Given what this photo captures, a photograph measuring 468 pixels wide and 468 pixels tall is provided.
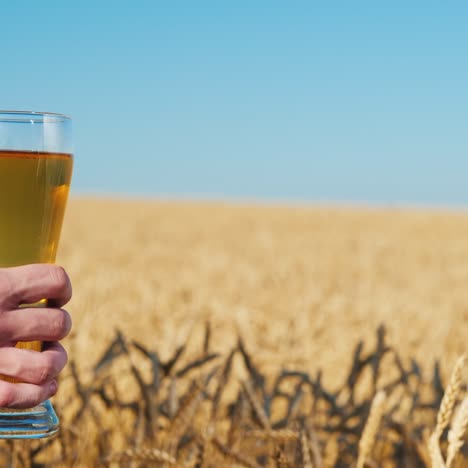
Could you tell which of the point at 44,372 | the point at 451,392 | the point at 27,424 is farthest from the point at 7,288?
the point at 451,392

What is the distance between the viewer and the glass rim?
130cm

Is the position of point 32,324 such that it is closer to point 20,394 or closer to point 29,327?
point 29,327

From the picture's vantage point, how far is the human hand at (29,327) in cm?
113

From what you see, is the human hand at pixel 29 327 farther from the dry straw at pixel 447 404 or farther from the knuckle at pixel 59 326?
the dry straw at pixel 447 404

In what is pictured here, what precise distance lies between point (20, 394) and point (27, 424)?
14cm

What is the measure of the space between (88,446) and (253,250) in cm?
986

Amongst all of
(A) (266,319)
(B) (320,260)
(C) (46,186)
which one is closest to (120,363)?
(A) (266,319)

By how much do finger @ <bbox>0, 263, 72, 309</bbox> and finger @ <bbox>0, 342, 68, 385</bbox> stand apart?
7 cm

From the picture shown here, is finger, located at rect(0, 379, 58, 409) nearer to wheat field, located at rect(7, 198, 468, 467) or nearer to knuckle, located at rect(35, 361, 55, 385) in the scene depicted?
knuckle, located at rect(35, 361, 55, 385)

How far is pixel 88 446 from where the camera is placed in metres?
1.99

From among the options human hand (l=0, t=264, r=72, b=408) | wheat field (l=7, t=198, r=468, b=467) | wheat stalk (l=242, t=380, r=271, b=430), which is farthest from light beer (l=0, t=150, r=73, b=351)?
wheat stalk (l=242, t=380, r=271, b=430)

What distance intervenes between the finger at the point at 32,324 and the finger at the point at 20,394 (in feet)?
0.27

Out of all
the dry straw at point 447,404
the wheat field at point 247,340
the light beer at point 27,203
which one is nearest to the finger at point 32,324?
the light beer at point 27,203

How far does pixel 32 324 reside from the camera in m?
1.15
